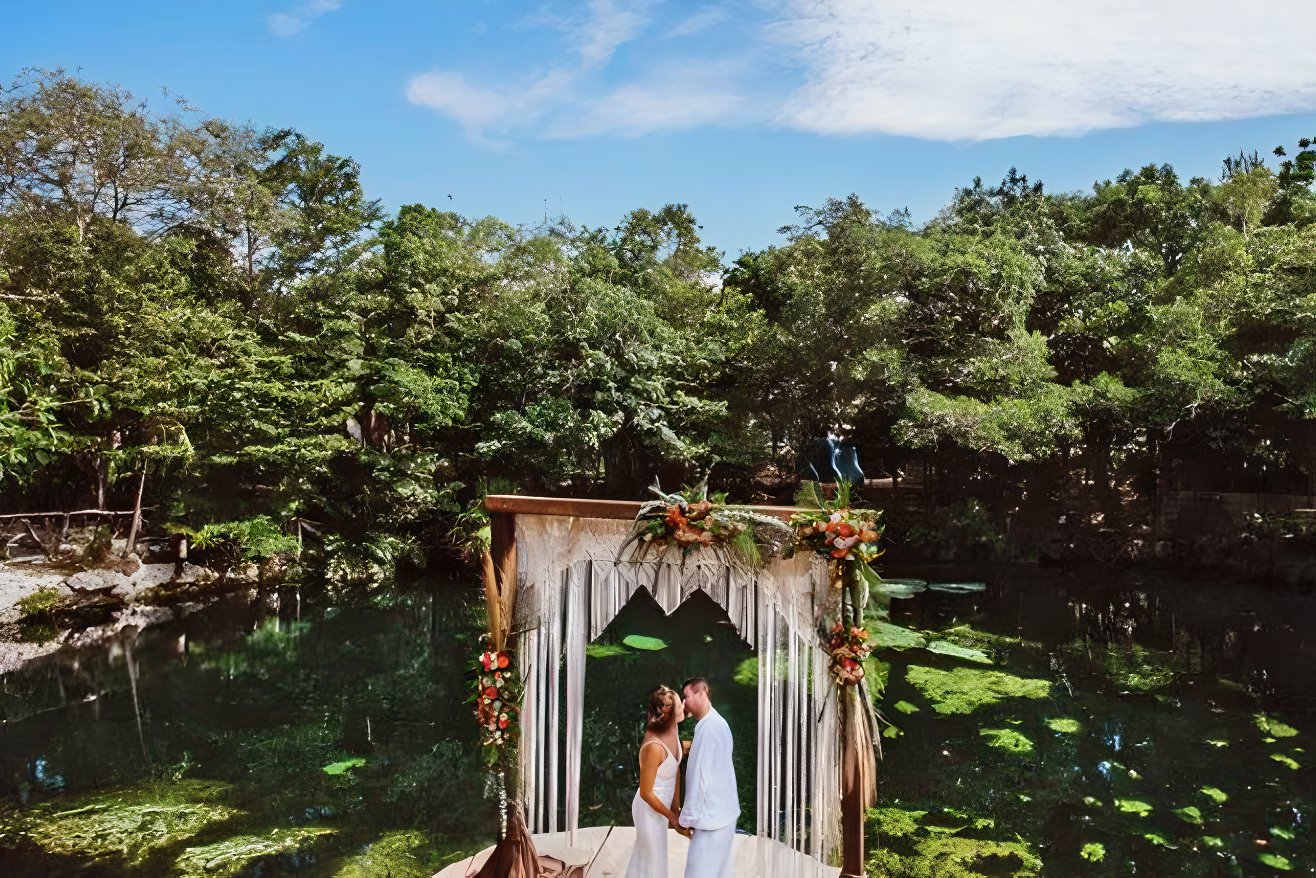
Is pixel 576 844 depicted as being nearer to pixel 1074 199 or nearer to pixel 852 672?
pixel 852 672

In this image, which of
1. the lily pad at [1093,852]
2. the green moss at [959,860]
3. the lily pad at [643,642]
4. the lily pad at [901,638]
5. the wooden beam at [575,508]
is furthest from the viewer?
the lily pad at [643,642]

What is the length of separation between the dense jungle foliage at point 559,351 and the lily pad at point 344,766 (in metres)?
8.57

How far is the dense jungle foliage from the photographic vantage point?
16.0 meters

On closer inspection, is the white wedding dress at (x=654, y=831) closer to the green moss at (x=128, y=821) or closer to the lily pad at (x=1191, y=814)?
the green moss at (x=128, y=821)

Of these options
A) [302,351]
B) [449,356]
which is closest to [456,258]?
[449,356]

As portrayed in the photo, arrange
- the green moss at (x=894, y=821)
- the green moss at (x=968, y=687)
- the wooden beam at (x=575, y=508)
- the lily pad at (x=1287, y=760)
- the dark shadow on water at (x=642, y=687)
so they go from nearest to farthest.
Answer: the wooden beam at (x=575, y=508) < the green moss at (x=894, y=821) < the dark shadow on water at (x=642, y=687) < the lily pad at (x=1287, y=760) < the green moss at (x=968, y=687)

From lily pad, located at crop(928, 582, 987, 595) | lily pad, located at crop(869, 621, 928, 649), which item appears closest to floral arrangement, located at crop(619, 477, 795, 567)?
lily pad, located at crop(869, 621, 928, 649)

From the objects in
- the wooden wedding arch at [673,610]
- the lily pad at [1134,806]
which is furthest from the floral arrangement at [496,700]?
the lily pad at [1134,806]

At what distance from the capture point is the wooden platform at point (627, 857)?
5105mm

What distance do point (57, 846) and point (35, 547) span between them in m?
9.85

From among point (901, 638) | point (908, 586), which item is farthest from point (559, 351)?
point (901, 638)

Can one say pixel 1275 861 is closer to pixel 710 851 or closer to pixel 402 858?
pixel 710 851

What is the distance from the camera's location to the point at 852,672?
15.4 feet

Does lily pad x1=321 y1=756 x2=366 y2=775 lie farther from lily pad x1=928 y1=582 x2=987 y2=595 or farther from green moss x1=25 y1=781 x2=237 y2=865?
lily pad x1=928 y1=582 x2=987 y2=595
